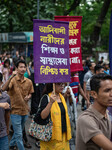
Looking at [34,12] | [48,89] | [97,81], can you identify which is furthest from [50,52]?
[34,12]

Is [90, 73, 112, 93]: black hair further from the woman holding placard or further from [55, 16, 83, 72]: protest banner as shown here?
[55, 16, 83, 72]: protest banner

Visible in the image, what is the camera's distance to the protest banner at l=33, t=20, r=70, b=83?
3.31m

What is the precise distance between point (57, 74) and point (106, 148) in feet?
5.92

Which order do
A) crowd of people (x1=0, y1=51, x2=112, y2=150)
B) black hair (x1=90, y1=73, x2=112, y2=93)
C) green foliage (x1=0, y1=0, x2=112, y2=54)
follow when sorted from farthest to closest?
green foliage (x1=0, y1=0, x2=112, y2=54) → black hair (x1=90, y1=73, x2=112, y2=93) → crowd of people (x1=0, y1=51, x2=112, y2=150)

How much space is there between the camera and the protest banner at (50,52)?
331 cm

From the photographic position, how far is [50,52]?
3426mm

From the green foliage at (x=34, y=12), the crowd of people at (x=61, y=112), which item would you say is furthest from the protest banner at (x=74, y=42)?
the green foliage at (x=34, y=12)

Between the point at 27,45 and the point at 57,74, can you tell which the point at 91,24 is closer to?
the point at 27,45

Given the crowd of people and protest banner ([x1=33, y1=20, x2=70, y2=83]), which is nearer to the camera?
the crowd of people

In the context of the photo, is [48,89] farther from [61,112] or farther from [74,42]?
[74,42]

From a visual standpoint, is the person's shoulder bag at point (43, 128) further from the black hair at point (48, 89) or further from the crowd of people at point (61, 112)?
the black hair at point (48, 89)

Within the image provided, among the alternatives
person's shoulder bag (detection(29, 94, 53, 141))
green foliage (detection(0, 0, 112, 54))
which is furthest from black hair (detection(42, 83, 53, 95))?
green foliage (detection(0, 0, 112, 54))

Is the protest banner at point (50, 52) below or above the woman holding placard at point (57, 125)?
above

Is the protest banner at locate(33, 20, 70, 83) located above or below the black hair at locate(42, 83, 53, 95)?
above
